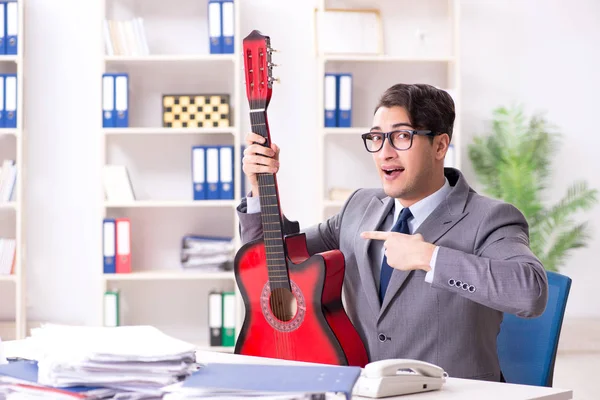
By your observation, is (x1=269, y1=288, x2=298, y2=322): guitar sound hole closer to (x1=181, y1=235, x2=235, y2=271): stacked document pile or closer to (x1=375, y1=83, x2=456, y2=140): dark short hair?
(x1=375, y1=83, x2=456, y2=140): dark short hair

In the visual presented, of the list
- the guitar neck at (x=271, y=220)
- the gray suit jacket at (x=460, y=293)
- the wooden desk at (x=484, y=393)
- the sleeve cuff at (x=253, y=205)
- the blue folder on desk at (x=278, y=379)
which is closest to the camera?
the blue folder on desk at (x=278, y=379)

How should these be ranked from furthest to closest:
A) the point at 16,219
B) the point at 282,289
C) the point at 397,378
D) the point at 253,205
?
the point at 16,219 → the point at 253,205 → the point at 282,289 → the point at 397,378

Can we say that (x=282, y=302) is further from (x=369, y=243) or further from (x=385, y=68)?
(x=385, y=68)

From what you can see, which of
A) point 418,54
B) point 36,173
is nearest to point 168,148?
point 36,173

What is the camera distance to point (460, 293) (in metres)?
1.79

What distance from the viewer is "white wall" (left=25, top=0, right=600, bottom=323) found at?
4594mm

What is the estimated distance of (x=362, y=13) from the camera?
4.50m

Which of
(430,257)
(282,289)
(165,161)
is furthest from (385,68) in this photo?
(430,257)

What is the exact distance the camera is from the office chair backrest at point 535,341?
1930 millimetres

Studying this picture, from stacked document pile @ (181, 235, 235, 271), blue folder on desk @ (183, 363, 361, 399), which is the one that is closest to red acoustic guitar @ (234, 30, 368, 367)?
blue folder on desk @ (183, 363, 361, 399)

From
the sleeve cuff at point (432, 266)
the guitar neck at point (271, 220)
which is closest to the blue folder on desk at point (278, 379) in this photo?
the sleeve cuff at point (432, 266)

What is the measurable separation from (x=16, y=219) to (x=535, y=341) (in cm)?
336

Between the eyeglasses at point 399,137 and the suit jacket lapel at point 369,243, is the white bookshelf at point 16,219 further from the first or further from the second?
the eyeglasses at point 399,137

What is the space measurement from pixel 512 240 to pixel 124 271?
2.82 m
